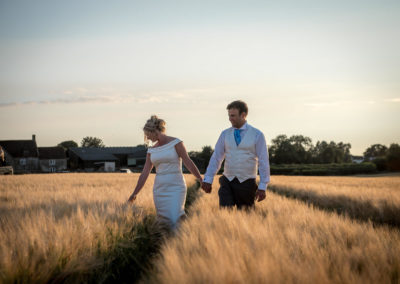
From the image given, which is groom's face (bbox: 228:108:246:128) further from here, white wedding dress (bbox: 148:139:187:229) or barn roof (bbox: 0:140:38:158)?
barn roof (bbox: 0:140:38:158)

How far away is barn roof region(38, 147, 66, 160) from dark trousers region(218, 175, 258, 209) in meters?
69.9

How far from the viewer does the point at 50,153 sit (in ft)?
225

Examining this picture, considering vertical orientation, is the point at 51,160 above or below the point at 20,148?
below

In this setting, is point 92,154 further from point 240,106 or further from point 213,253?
point 213,253

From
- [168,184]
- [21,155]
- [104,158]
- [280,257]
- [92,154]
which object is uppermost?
[21,155]

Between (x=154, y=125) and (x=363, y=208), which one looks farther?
(x=363, y=208)

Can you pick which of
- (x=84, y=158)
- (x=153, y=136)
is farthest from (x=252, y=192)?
(x=84, y=158)

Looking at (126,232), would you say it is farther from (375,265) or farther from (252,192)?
(375,265)

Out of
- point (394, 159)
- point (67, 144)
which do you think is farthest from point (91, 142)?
point (394, 159)

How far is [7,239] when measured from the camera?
2.88m

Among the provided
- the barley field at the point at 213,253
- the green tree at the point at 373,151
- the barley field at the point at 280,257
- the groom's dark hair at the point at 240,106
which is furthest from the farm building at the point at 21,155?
the green tree at the point at 373,151

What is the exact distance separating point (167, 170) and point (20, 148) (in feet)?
229

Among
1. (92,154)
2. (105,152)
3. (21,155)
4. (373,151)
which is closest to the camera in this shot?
(21,155)

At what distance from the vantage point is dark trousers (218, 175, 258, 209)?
505 centimetres
